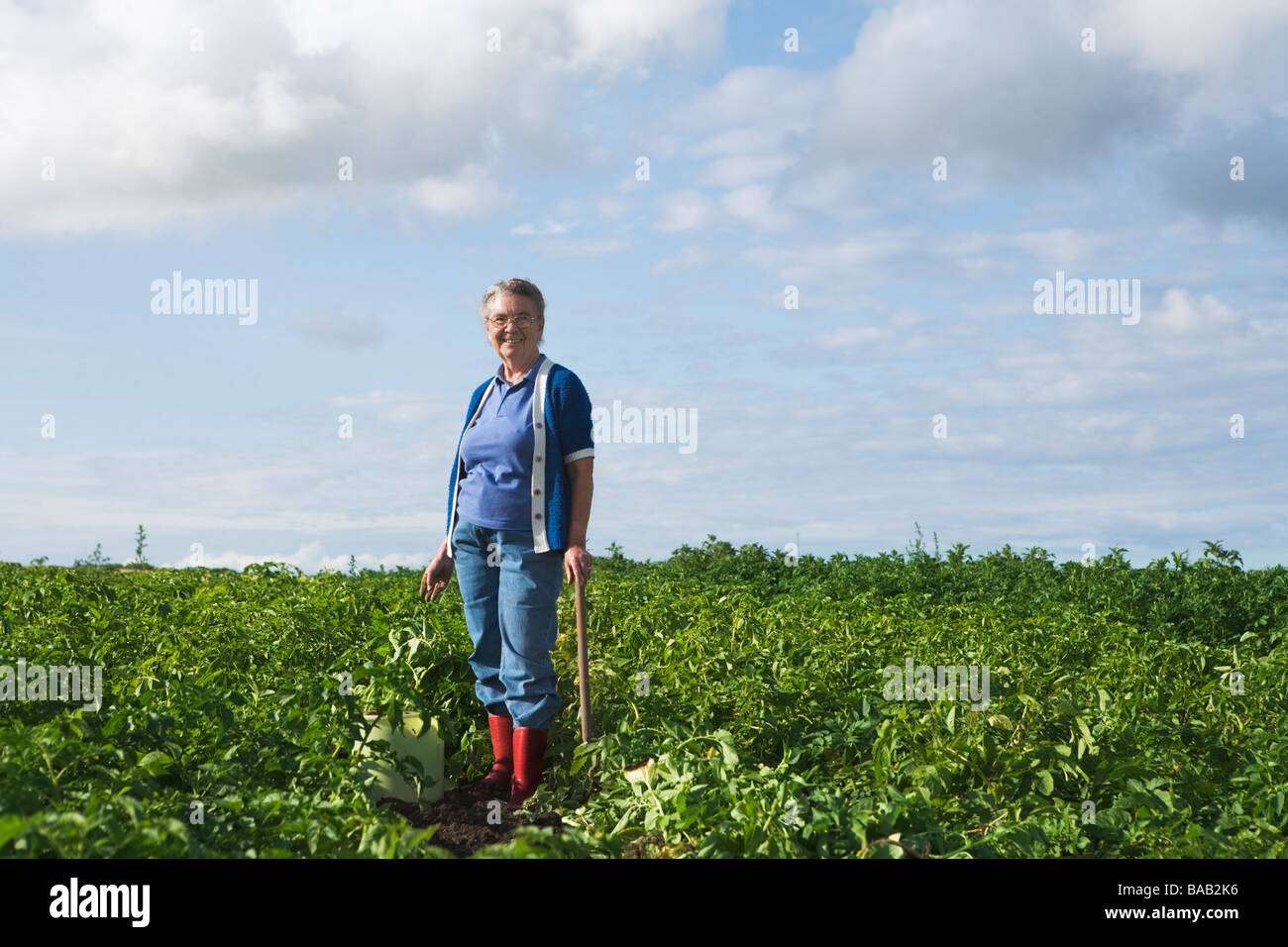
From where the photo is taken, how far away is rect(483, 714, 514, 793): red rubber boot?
5.39m

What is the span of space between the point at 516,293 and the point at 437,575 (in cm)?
152

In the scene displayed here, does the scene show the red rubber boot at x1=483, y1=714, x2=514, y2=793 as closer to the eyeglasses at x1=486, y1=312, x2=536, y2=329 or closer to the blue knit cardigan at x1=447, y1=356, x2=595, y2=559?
the blue knit cardigan at x1=447, y1=356, x2=595, y2=559

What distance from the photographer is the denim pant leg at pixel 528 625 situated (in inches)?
199

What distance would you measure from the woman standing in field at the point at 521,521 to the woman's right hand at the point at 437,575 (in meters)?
0.21

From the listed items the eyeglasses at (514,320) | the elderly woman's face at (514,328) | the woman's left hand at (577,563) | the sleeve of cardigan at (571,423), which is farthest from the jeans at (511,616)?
the eyeglasses at (514,320)

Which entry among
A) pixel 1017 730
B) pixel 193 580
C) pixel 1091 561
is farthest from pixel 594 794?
pixel 1091 561

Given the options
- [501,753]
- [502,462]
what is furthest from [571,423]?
[501,753]

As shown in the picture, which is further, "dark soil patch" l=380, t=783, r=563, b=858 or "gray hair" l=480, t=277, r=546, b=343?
"gray hair" l=480, t=277, r=546, b=343

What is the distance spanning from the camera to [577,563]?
195 inches

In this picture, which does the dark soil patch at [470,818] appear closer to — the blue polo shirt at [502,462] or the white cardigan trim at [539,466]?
the white cardigan trim at [539,466]

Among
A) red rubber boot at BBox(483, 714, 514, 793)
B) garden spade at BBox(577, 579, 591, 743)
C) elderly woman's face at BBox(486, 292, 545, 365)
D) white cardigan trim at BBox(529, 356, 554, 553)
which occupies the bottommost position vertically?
red rubber boot at BBox(483, 714, 514, 793)

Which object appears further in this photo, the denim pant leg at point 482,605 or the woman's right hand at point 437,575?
the woman's right hand at point 437,575

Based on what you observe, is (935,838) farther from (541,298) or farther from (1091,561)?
(1091,561)

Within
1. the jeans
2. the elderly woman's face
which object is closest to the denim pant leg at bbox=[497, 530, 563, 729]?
the jeans
